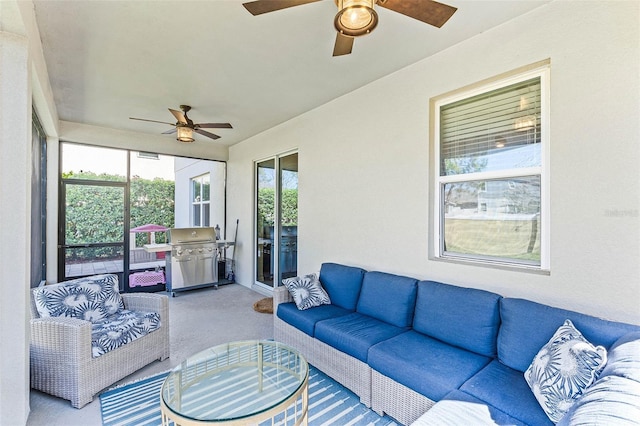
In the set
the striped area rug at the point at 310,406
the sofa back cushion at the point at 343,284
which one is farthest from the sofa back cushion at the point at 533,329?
the sofa back cushion at the point at 343,284

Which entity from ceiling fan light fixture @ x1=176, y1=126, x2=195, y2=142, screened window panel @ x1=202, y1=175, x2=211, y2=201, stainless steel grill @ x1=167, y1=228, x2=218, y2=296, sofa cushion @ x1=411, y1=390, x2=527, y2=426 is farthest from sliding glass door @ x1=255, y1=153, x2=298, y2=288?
sofa cushion @ x1=411, y1=390, x2=527, y2=426

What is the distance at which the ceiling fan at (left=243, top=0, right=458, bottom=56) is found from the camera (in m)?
1.54

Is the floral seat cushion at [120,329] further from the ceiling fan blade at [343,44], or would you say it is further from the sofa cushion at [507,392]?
the ceiling fan blade at [343,44]

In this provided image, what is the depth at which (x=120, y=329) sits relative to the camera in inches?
99.0

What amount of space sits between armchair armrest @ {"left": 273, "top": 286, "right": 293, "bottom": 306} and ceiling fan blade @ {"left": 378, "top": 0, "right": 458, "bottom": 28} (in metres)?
2.64

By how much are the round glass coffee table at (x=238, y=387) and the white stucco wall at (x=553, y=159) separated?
1.53 m

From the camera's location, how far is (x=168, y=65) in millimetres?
2928

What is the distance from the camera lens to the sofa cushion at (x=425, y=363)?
1773mm

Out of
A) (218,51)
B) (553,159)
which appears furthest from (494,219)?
(218,51)

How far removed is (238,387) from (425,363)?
3.98 ft

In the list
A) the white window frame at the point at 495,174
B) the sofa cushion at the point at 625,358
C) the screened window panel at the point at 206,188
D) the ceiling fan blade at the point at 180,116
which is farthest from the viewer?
the screened window panel at the point at 206,188

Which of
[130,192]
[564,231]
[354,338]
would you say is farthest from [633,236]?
[130,192]

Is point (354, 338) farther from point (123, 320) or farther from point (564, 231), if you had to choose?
point (123, 320)

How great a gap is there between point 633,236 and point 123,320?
3.83 meters
